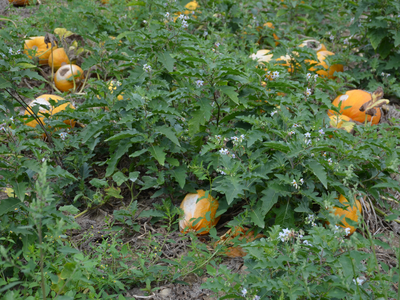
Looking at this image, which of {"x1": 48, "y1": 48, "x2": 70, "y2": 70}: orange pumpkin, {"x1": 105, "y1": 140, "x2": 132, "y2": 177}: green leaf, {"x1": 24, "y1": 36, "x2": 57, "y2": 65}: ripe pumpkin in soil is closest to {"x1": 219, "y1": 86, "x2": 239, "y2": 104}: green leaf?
{"x1": 105, "y1": 140, "x2": 132, "y2": 177}: green leaf

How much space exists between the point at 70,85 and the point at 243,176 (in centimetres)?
290

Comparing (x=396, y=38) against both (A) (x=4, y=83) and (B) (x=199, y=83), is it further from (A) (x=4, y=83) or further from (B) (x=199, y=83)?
(A) (x=4, y=83)

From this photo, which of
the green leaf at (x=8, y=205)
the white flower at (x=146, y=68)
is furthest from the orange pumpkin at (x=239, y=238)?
the white flower at (x=146, y=68)

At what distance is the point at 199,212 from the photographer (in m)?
2.68

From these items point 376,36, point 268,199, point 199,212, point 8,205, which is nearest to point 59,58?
point 8,205

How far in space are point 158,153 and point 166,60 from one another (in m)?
0.84

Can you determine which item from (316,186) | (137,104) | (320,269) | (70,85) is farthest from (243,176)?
(70,85)

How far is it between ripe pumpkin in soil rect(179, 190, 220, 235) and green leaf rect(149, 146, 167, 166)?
39 centimetres

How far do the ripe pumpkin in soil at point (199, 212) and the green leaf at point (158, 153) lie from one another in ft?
1.29

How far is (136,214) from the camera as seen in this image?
2.88 metres

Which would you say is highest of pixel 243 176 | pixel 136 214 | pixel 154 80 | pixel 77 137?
pixel 154 80

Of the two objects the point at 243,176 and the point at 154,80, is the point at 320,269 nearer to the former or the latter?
the point at 243,176

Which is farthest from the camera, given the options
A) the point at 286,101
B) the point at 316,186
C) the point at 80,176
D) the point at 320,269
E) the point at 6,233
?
the point at 80,176

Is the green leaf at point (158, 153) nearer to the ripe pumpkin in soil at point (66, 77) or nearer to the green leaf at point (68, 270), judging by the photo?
the green leaf at point (68, 270)
